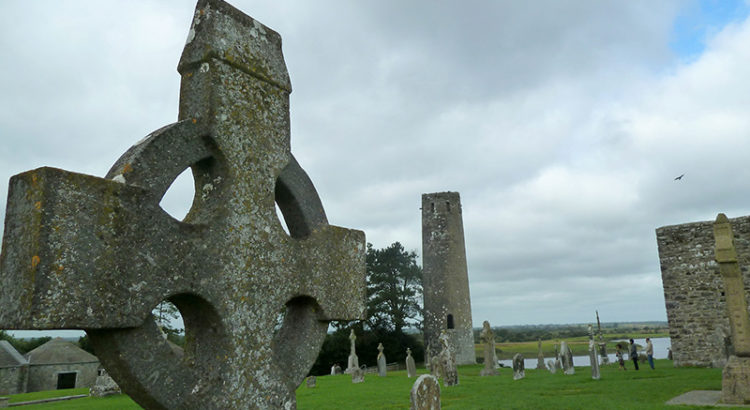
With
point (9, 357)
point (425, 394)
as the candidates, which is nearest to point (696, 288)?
point (425, 394)

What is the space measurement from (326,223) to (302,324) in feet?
2.23

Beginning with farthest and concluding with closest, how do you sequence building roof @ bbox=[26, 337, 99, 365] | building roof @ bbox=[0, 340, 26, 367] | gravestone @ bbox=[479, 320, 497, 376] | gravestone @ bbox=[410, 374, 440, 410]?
1. building roof @ bbox=[26, 337, 99, 365]
2. building roof @ bbox=[0, 340, 26, 367]
3. gravestone @ bbox=[479, 320, 497, 376]
4. gravestone @ bbox=[410, 374, 440, 410]

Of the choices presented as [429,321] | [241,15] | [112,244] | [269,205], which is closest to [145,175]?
[112,244]

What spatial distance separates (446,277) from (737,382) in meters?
21.7

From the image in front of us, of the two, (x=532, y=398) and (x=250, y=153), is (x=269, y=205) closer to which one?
(x=250, y=153)

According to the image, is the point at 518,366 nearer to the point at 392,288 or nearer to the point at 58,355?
the point at 392,288

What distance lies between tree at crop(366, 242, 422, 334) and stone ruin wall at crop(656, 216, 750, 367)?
22.0m

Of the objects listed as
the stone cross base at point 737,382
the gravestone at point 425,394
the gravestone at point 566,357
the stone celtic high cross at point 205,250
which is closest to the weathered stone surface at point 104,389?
the gravestone at point 425,394

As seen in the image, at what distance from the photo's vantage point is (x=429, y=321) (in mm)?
31109

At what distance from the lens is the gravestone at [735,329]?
9500mm

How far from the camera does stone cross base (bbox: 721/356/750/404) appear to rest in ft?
30.8

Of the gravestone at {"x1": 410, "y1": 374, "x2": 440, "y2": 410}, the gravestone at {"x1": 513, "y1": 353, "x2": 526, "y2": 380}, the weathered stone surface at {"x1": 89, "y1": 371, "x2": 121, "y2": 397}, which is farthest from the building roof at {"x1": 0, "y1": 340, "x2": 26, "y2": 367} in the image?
the gravestone at {"x1": 410, "y1": 374, "x2": 440, "y2": 410}

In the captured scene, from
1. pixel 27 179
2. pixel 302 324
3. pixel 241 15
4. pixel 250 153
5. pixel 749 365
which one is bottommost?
pixel 749 365

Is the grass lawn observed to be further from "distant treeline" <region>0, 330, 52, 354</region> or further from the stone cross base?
"distant treeline" <region>0, 330, 52, 354</region>
